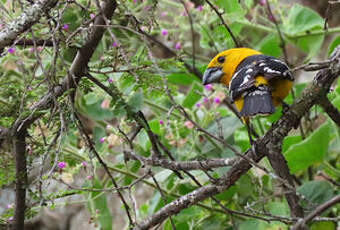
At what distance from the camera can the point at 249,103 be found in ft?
4.07

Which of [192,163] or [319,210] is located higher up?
[192,163]

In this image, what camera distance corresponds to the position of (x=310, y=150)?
153 centimetres

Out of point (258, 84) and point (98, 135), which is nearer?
point (258, 84)

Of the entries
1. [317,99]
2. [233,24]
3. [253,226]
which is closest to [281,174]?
[317,99]

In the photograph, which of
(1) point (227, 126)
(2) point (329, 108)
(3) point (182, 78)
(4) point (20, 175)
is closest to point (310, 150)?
(1) point (227, 126)

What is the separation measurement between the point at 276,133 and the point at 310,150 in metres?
0.53

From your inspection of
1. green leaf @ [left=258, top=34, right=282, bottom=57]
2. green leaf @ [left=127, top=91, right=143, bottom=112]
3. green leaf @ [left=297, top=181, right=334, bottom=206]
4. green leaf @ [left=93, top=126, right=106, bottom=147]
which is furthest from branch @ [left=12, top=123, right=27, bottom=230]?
green leaf @ [left=258, top=34, right=282, bottom=57]

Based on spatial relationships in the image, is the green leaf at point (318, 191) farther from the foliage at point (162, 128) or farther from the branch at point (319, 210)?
the branch at point (319, 210)

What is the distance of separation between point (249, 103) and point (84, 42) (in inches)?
17.8

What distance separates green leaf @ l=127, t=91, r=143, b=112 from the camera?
1303 millimetres

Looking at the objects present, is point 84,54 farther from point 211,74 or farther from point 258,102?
point 211,74

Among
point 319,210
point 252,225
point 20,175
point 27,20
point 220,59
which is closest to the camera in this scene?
point 319,210

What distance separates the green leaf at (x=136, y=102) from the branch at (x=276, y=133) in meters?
0.31

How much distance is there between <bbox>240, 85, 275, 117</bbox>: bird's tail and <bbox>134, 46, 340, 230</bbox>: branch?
0.13 meters
